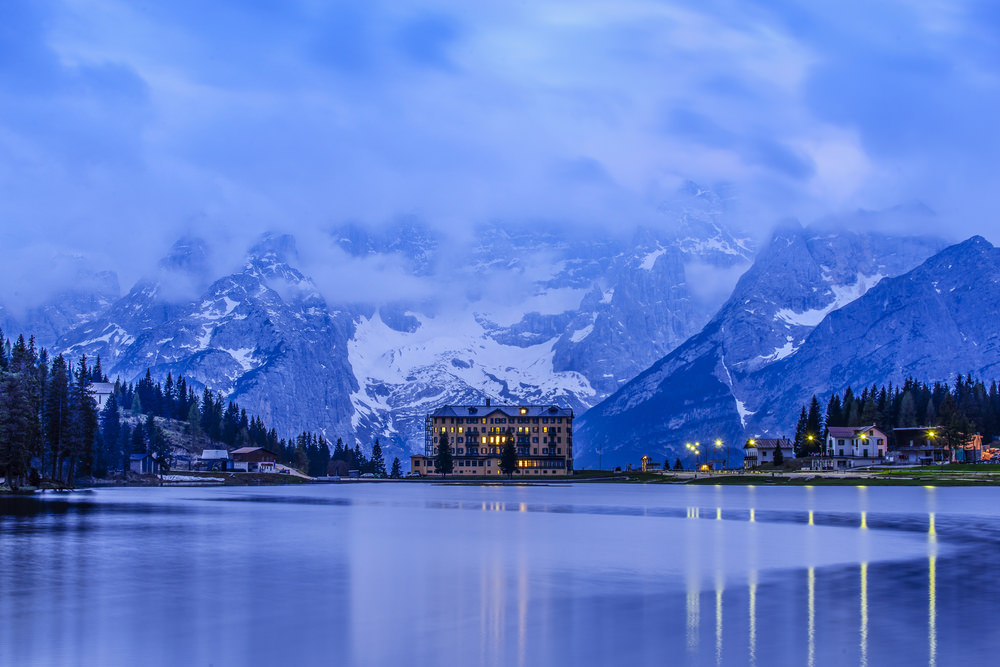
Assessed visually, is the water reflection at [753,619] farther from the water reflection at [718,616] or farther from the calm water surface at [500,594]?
the water reflection at [718,616]

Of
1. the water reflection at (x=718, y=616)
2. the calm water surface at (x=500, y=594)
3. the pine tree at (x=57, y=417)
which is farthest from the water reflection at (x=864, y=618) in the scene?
the pine tree at (x=57, y=417)

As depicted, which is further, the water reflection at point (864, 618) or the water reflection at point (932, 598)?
the water reflection at point (932, 598)

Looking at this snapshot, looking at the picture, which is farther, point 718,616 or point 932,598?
point 932,598

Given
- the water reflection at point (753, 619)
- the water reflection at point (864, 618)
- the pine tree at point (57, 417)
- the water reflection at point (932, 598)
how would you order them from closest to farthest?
the water reflection at point (864, 618) → the water reflection at point (753, 619) → the water reflection at point (932, 598) → the pine tree at point (57, 417)

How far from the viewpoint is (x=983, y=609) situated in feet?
117

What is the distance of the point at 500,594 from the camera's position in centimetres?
4019

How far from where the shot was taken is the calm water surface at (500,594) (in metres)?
28.9

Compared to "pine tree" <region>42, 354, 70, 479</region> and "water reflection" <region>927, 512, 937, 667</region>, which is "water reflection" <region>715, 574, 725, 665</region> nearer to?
"water reflection" <region>927, 512, 937, 667</region>

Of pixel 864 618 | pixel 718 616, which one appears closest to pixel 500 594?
pixel 718 616

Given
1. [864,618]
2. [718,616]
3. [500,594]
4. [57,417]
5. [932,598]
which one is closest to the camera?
[864,618]

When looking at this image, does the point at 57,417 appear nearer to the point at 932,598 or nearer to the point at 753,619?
the point at 753,619

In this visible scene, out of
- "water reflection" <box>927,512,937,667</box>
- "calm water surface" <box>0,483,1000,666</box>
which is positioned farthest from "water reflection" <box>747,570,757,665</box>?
"water reflection" <box>927,512,937,667</box>

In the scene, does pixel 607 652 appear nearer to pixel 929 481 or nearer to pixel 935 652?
pixel 935 652

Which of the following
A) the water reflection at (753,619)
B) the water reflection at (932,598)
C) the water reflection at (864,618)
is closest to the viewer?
the water reflection at (864,618)
